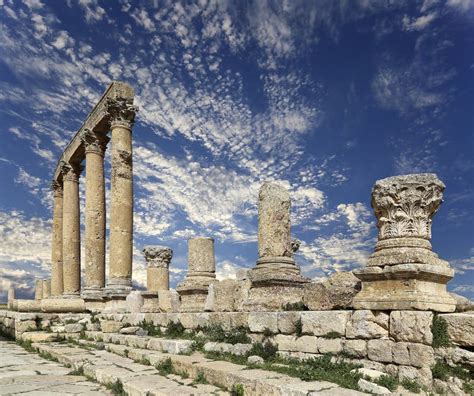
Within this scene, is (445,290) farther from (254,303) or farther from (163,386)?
(163,386)

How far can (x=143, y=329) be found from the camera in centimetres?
1125

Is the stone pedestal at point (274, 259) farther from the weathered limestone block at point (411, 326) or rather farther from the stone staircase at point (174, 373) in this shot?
the weathered limestone block at point (411, 326)

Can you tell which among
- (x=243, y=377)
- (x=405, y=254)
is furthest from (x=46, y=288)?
(x=405, y=254)

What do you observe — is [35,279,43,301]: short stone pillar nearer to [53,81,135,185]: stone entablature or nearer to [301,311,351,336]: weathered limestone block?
[53,81,135,185]: stone entablature

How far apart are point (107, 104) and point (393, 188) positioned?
14.2 m

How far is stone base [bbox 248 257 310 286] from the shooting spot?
8719mm

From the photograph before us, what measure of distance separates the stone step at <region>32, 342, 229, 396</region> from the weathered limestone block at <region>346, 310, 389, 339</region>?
206 centimetres

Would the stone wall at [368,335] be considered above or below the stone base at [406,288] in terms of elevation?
below

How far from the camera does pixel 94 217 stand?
19594 millimetres

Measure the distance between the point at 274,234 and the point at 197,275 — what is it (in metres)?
3.91

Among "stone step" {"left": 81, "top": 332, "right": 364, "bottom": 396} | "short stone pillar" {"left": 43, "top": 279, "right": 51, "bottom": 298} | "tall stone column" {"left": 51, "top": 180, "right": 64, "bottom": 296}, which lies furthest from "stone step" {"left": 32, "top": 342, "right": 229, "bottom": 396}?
"short stone pillar" {"left": 43, "top": 279, "right": 51, "bottom": 298}

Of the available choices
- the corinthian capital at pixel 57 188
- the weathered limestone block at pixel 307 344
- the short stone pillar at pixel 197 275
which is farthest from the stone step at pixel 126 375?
the corinthian capital at pixel 57 188

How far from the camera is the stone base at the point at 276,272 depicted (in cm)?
872

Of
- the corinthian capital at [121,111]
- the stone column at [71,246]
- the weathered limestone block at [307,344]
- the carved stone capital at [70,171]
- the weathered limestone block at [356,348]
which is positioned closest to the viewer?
the weathered limestone block at [356,348]
